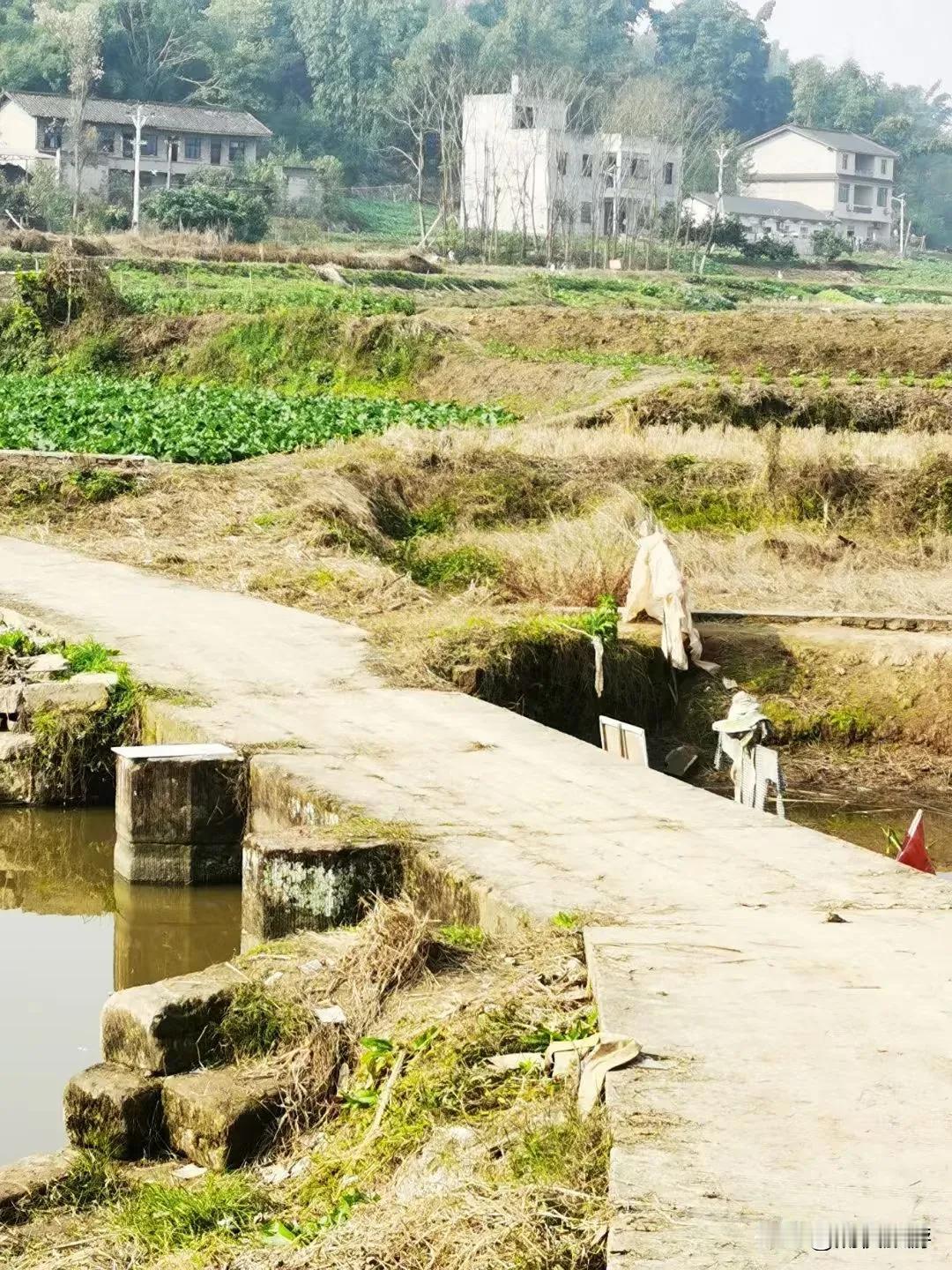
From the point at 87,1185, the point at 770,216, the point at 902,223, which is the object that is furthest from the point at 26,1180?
the point at 902,223

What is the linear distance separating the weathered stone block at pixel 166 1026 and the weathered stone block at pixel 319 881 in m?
1.22

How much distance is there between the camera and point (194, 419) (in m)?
23.5

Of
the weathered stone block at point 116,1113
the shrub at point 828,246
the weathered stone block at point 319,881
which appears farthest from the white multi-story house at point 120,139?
the weathered stone block at point 116,1113

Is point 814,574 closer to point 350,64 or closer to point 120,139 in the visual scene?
point 120,139

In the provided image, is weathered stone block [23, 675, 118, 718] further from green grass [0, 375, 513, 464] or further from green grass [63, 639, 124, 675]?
green grass [0, 375, 513, 464]

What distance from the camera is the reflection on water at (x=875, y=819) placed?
11461 mm

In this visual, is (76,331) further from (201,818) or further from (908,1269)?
(908,1269)

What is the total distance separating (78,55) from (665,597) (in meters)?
71.6

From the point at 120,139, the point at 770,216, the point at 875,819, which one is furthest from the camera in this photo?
the point at 770,216

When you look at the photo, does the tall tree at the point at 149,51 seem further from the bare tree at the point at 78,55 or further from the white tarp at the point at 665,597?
the white tarp at the point at 665,597

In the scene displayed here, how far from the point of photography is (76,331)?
37.2m

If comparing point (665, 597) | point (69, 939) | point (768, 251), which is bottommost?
point (69, 939)

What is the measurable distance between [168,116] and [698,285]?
27582 mm

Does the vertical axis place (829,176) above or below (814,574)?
above
